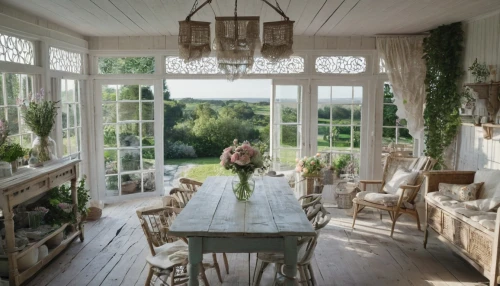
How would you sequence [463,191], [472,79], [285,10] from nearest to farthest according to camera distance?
[463,191]
[285,10]
[472,79]

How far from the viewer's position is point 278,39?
3.44 metres

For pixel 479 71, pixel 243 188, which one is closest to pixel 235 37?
pixel 243 188

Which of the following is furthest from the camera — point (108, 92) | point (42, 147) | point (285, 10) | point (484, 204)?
point (108, 92)

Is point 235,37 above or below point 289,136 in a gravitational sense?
above

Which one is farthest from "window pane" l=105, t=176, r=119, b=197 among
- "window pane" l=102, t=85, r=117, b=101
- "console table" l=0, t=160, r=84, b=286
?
"console table" l=0, t=160, r=84, b=286

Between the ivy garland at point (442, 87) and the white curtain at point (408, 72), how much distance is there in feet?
0.60

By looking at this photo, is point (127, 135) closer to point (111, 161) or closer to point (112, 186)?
point (111, 161)

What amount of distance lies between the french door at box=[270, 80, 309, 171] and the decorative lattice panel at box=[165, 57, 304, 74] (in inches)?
7.7

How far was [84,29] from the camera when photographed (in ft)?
19.2

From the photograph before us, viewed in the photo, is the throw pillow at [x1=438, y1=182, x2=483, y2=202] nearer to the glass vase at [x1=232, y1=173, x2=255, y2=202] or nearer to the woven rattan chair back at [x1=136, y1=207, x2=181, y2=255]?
the glass vase at [x1=232, y1=173, x2=255, y2=202]

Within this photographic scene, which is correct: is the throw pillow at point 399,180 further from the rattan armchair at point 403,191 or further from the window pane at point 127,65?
the window pane at point 127,65

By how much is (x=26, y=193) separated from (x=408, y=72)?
5.35m

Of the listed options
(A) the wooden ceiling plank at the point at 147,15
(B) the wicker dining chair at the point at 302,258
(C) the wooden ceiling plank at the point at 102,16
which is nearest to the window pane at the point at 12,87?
(C) the wooden ceiling plank at the point at 102,16

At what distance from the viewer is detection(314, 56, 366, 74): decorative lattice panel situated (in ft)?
22.1
